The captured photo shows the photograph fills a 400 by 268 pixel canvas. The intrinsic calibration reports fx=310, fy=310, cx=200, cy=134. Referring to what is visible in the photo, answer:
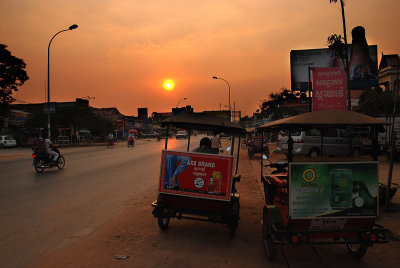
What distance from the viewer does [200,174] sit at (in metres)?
4.70

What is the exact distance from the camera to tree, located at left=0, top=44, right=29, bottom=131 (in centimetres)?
3762

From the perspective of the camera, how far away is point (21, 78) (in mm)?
39594

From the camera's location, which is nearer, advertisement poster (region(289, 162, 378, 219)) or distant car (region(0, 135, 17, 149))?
advertisement poster (region(289, 162, 378, 219))

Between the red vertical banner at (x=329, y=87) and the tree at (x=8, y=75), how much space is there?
40.0 meters

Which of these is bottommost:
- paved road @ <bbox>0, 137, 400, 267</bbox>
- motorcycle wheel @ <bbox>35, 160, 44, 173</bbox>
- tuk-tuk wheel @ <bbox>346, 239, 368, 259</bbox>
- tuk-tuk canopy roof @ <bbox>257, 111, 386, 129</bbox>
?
paved road @ <bbox>0, 137, 400, 267</bbox>

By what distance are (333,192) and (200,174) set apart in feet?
6.12

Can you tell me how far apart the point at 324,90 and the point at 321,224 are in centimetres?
516

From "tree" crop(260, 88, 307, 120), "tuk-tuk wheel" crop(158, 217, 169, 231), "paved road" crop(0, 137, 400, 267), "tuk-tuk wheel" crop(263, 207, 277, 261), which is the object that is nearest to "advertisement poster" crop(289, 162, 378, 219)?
"tuk-tuk wheel" crop(263, 207, 277, 261)

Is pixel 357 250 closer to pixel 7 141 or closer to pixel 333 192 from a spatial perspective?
pixel 333 192

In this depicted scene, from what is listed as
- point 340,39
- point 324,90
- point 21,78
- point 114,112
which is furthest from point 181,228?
point 114,112

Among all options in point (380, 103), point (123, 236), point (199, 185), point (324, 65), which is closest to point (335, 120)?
point (199, 185)

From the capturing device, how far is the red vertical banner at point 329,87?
8.08m

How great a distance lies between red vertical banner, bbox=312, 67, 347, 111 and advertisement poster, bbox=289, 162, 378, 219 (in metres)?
4.59

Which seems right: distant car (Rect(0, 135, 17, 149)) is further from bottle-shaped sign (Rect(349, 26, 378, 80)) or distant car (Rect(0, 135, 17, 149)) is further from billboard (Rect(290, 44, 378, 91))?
bottle-shaped sign (Rect(349, 26, 378, 80))
